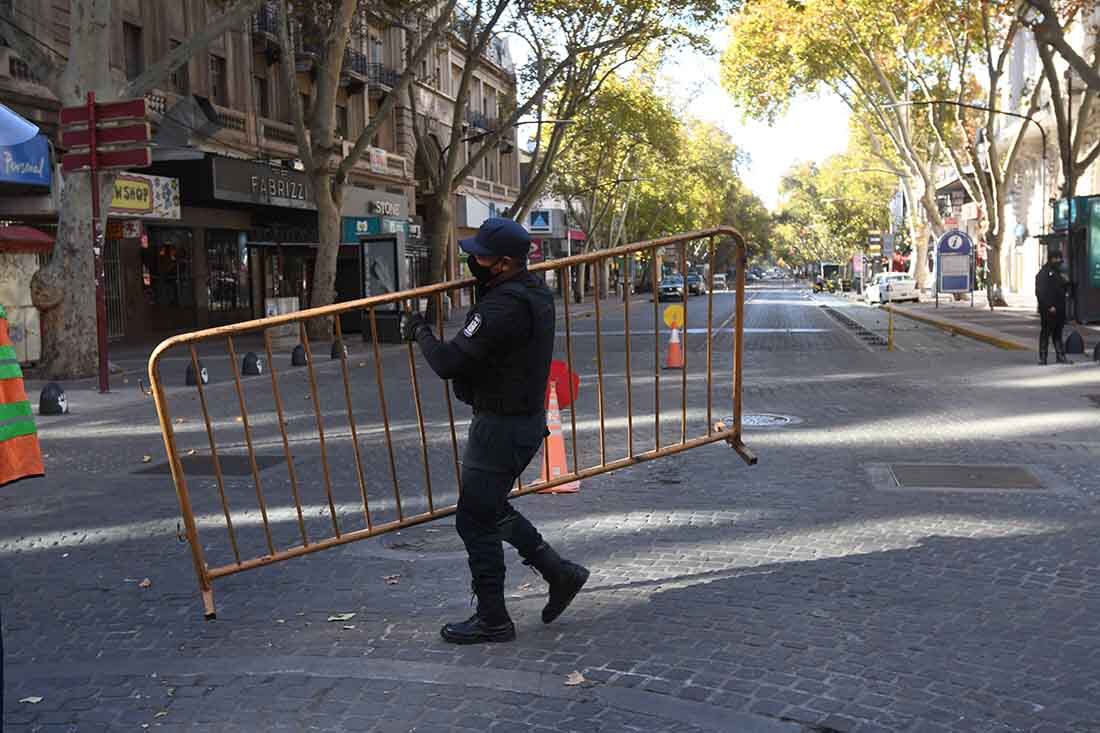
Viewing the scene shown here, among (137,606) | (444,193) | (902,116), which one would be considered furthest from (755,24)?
(137,606)

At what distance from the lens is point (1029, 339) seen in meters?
23.2

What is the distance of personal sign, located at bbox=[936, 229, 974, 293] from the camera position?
132ft

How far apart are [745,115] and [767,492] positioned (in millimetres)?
39782

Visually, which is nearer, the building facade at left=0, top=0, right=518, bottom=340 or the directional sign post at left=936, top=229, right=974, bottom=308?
the building facade at left=0, top=0, right=518, bottom=340

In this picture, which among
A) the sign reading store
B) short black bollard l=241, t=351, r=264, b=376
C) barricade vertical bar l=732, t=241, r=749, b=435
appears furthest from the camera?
the sign reading store

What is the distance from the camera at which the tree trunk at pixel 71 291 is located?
16.5 metres

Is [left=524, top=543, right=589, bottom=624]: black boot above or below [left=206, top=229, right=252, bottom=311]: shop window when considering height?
below

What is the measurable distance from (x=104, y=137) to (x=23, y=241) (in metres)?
4.72

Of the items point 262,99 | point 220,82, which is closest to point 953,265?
point 262,99

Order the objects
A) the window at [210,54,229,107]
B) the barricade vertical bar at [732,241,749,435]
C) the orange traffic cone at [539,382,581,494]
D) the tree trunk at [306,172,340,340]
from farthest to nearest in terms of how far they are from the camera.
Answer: the window at [210,54,229,107] < the tree trunk at [306,172,340,340] < the orange traffic cone at [539,382,581,494] < the barricade vertical bar at [732,241,749,435]

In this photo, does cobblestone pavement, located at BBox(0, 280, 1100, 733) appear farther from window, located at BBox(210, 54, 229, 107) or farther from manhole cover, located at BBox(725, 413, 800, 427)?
window, located at BBox(210, 54, 229, 107)

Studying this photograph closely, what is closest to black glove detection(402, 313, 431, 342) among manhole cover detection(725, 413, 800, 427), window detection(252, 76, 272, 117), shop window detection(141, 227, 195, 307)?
manhole cover detection(725, 413, 800, 427)

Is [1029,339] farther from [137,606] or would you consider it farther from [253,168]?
[137,606]

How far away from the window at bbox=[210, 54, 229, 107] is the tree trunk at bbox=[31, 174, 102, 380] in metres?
14.0
